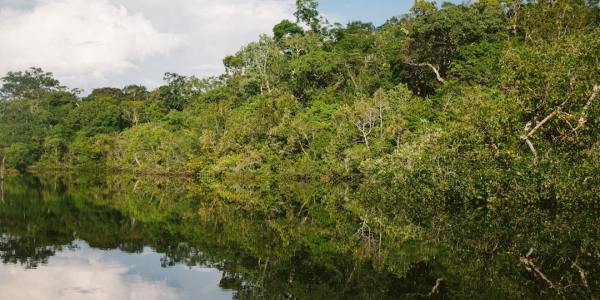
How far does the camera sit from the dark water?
32.8ft

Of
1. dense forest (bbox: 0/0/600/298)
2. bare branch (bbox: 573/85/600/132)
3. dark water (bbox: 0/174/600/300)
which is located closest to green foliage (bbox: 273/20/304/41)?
dense forest (bbox: 0/0/600/298)

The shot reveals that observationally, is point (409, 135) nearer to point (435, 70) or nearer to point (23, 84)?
point (435, 70)

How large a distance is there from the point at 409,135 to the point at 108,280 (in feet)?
78.8

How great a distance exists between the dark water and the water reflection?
25 millimetres

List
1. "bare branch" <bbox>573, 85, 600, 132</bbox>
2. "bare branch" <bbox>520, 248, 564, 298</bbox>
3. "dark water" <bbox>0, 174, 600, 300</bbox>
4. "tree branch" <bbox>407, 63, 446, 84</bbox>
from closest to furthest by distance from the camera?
"bare branch" <bbox>520, 248, 564, 298</bbox> → "dark water" <bbox>0, 174, 600, 300</bbox> → "bare branch" <bbox>573, 85, 600, 132</bbox> → "tree branch" <bbox>407, 63, 446, 84</bbox>

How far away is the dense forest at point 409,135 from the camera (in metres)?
14.9

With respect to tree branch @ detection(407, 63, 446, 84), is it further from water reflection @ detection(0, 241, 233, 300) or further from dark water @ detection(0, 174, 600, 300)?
water reflection @ detection(0, 241, 233, 300)

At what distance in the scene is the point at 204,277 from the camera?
37.8ft

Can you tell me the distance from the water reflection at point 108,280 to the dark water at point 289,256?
25 mm

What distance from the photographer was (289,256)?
1310 centimetres

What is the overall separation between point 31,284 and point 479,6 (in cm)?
3943

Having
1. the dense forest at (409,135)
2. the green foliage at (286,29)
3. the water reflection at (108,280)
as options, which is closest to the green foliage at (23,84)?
the dense forest at (409,135)

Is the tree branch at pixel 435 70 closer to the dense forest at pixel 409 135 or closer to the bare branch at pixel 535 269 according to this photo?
the dense forest at pixel 409 135

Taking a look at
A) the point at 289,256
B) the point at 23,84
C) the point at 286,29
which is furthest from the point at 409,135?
the point at 23,84
